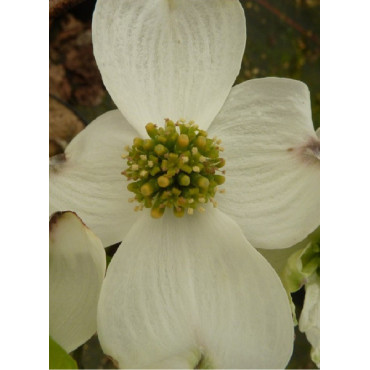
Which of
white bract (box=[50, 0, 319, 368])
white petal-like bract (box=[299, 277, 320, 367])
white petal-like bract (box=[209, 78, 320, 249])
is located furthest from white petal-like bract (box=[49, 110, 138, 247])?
white petal-like bract (box=[299, 277, 320, 367])

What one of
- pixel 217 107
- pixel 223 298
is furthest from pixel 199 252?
pixel 217 107


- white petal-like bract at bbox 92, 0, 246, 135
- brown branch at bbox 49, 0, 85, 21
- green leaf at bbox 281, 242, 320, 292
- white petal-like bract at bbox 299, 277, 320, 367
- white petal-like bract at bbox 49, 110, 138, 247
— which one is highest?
brown branch at bbox 49, 0, 85, 21

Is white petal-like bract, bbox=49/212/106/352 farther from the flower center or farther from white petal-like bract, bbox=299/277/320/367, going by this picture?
white petal-like bract, bbox=299/277/320/367

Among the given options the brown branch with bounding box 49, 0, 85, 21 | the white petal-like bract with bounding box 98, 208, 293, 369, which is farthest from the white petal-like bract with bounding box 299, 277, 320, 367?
the brown branch with bounding box 49, 0, 85, 21

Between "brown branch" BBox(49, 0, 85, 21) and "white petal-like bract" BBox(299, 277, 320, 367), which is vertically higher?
"brown branch" BBox(49, 0, 85, 21)

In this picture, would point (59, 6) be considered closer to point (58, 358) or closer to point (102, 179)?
point (102, 179)

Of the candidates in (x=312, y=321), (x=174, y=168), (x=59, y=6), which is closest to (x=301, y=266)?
(x=312, y=321)
